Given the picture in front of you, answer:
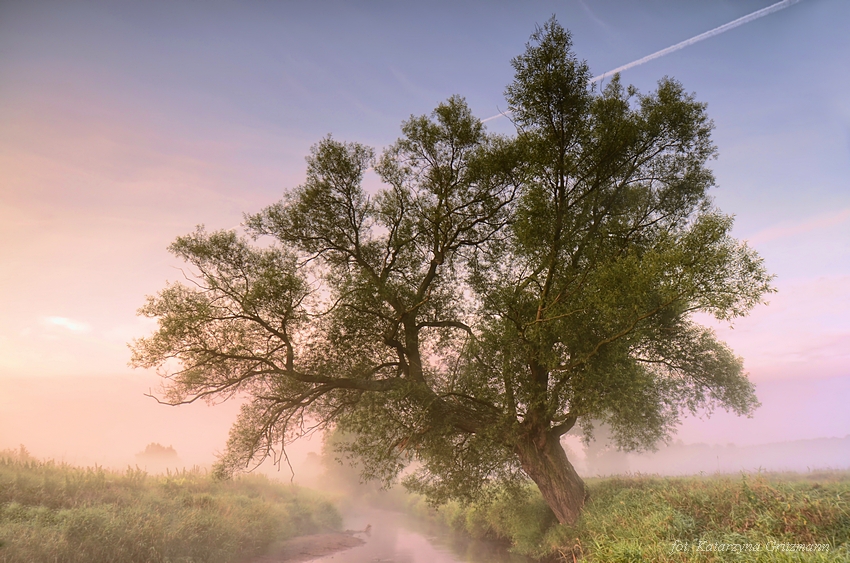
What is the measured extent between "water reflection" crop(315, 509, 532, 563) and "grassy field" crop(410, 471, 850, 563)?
211 inches

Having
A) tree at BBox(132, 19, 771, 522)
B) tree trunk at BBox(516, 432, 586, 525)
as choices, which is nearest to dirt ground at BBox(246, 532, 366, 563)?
tree at BBox(132, 19, 771, 522)

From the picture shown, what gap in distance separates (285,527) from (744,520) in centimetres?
2473

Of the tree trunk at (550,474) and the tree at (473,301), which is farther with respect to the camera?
the tree trunk at (550,474)

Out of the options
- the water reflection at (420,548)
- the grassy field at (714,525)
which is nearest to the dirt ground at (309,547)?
the water reflection at (420,548)

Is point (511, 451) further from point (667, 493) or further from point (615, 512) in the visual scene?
point (667, 493)

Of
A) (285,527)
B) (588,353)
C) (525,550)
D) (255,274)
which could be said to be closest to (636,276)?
(588,353)

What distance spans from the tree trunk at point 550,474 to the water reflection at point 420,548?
16.8ft

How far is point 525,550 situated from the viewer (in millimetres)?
18641

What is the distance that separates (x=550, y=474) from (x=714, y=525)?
5.86m

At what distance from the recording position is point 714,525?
1070 centimetres

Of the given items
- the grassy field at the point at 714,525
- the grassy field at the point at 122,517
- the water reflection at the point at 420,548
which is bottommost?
the water reflection at the point at 420,548

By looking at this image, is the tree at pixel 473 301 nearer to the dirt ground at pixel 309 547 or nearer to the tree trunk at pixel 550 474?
the tree trunk at pixel 550 474

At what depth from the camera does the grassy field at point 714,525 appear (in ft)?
27.7

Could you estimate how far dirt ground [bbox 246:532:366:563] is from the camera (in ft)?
67.2
